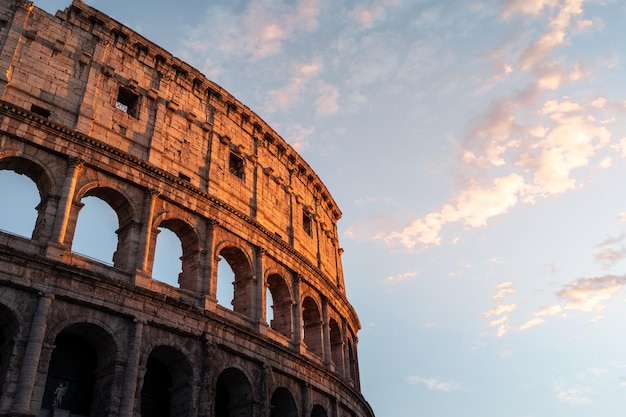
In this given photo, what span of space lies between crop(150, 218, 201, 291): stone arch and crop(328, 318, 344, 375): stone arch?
10.2 m

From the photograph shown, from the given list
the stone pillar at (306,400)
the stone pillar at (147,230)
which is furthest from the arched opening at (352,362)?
the stone pillar at (147,230)

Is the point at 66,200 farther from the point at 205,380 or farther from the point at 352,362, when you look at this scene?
the point at 352,362

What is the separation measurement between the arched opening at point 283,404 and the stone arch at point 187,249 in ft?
18.0

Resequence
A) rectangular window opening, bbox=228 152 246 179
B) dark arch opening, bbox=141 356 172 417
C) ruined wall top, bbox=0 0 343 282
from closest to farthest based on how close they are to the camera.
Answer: dark arch opening, bbox=141 356 172 417
ruined wall top, bbox=0 0 343 282
rectangular window opening, bbox=228 152 246 179

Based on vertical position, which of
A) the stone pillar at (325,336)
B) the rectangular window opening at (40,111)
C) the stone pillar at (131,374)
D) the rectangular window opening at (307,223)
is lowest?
the stone pillar at (131,374)

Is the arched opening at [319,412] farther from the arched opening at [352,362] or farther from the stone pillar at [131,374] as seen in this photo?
the stone pillar at [131,374]

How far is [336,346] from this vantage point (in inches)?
1122

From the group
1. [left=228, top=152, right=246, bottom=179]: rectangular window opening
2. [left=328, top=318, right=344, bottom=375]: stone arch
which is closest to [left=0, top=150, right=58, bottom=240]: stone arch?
[left=228, top=152, right=246, bottom=179]: rectangular window opening

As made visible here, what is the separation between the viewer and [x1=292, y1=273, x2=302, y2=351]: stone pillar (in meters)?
23.3

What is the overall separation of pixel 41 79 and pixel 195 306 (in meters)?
9.35

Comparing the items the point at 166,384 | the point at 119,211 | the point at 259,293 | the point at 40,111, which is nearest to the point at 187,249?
the point at 119,211

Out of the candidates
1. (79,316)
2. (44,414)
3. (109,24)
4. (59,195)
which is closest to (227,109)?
(109,24)

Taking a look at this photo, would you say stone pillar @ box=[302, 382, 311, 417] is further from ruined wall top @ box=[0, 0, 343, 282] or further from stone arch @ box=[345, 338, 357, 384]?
stone arch @ box=[345, 338, 357, 384]

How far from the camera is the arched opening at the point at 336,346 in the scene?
27766 millimetres
